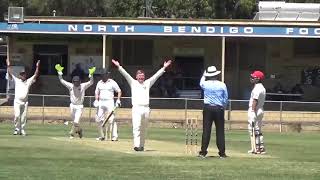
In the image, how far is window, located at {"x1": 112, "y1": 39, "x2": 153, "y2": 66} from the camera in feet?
122

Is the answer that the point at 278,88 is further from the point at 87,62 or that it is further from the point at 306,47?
the point at 87,62

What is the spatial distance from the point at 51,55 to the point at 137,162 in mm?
23846

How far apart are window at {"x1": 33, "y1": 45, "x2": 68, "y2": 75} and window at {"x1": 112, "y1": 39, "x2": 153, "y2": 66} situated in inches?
105

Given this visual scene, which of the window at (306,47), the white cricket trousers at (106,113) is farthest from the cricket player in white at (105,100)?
the window at (306,47)

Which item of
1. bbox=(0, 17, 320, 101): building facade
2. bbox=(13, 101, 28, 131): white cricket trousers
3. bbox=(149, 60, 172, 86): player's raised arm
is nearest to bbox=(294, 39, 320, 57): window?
bbox=(0, 17, 320, 101): building facade

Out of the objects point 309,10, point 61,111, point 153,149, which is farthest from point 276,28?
point 153,149

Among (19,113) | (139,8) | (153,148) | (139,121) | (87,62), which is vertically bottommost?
(153,148)

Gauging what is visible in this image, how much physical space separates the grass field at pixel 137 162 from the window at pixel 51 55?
56.7ft

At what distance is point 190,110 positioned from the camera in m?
29.8

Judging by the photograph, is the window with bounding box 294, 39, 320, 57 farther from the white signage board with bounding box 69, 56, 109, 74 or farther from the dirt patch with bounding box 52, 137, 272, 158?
the dirt patch with bounding box 52, 137, 272, 158

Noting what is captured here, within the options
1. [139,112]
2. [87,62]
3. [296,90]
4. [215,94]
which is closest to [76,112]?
[139,112]

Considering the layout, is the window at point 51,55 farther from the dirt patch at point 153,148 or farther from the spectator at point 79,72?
the dirt patch at point 153,148

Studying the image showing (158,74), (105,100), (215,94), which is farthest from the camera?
(105,100)

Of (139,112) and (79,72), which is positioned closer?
(139,112)
